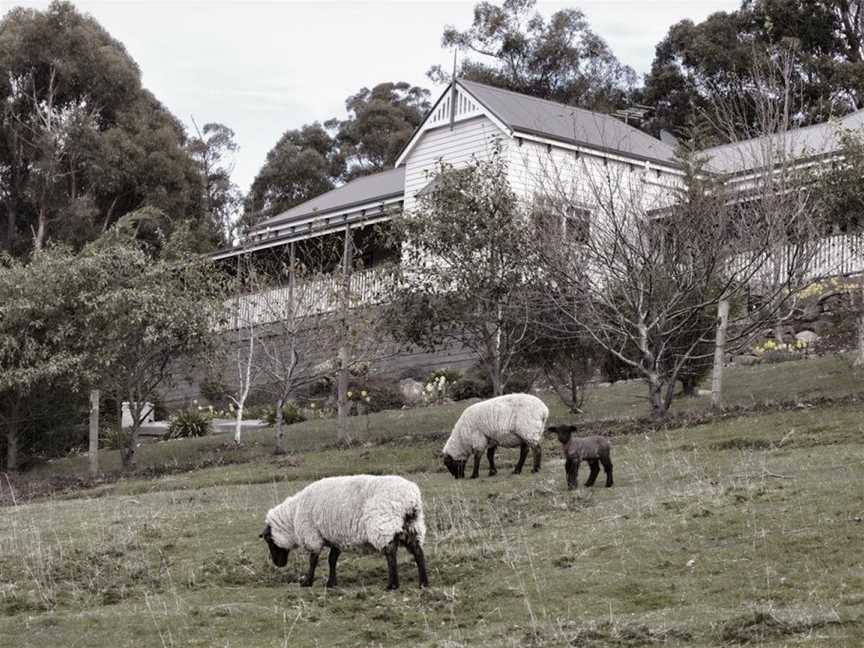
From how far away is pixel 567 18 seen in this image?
63781mm

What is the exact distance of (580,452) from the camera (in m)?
17.5

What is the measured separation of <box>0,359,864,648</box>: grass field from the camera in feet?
37.5

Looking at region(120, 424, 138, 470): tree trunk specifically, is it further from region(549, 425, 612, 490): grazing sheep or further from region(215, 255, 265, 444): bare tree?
region(549, 425, 612, 490): grazing sheep

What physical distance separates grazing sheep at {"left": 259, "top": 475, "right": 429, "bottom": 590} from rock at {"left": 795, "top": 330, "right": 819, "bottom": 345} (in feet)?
69.0

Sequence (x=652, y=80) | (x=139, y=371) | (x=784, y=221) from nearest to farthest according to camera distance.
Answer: (x=784, y=221) → (x=139, y=371) → (x=652, y=80)

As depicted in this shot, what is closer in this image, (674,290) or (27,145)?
(674,290)

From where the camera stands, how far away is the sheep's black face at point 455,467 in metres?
20.4

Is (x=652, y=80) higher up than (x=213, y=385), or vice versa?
(x=652, y=80)

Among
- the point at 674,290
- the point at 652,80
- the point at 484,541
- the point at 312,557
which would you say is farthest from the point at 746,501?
the point at 652,80

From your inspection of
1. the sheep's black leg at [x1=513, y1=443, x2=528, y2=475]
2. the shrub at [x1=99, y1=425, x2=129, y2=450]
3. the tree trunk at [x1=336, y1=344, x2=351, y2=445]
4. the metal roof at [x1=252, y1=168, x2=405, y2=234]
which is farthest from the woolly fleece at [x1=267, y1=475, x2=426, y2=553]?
the metal roof at [x1=252, y1=168, x2=405, y2=234]

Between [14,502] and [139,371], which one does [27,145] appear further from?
[14,502]

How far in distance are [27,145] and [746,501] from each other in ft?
142

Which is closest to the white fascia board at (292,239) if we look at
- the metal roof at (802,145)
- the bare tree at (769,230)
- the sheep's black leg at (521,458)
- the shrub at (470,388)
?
the shrub at (470,388)

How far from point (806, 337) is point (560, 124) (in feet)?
34.1
